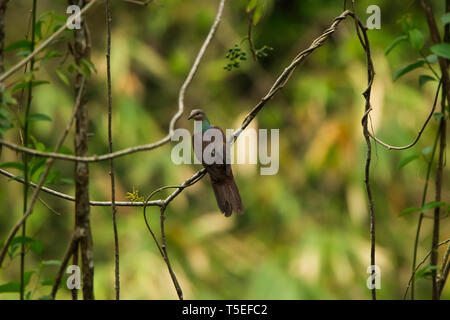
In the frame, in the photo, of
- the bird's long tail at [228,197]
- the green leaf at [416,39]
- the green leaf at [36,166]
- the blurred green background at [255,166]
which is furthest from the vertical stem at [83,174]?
the blurred green background at [255,166]

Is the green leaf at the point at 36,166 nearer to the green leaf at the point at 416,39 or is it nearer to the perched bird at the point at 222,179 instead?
the perched bird at the point at 222,179

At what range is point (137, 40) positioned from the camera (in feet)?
20.4

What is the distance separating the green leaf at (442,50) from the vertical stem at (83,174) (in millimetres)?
→ 1145

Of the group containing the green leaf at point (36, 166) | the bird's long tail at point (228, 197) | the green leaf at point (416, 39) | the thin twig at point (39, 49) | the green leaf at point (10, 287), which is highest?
the green leaf at point (416, 39)

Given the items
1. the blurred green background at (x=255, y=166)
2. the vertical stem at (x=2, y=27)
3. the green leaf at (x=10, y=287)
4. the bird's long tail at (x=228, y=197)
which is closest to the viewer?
the vertical stem at (x=2, y=27)

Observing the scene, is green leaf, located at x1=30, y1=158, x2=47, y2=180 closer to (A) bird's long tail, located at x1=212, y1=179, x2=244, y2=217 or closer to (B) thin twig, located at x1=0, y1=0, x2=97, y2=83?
(B) thin twig, located at x1=0, y1=0, x2=97, y2=83

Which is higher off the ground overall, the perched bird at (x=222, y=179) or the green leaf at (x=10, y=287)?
the perched bird at (x=222, y=179)

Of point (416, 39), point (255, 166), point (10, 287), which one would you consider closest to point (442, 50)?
point (416, 39)

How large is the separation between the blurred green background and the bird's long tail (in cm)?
234

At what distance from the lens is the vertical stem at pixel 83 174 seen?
1.80 meters

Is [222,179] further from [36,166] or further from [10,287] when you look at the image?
[10,287]

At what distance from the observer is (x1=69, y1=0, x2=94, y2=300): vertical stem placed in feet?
5.92

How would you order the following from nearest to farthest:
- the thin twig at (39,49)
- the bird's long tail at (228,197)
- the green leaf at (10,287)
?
the thin twig at (39,49) < the green leaf at (10,287) < the bird's long tail at (228,197)
